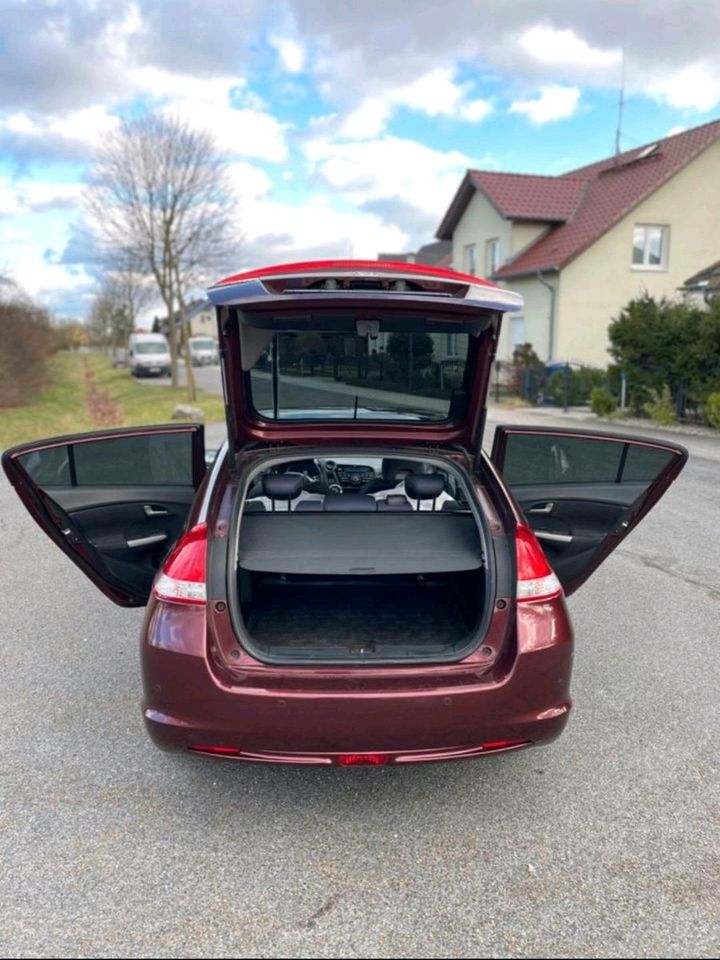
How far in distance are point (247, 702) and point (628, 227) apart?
78.0 ft

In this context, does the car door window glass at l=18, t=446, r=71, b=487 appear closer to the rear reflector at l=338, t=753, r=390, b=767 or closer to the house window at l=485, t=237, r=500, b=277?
the rear reflector at l=338, t=753, r=390, b=767

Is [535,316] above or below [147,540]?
above

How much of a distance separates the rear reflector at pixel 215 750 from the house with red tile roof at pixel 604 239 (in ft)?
72.5

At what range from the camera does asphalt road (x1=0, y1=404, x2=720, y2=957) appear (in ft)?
6.97

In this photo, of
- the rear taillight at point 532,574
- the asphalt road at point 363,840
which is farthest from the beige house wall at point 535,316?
the rear taillight at point 532,574

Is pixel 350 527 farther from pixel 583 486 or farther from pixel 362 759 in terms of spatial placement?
pixel 583 486

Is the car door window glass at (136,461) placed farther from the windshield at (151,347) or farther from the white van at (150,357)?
the windshield at (151,347)

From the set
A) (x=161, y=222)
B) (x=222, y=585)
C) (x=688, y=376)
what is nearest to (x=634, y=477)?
(x=222, y=585)

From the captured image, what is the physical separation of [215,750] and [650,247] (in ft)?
80.7

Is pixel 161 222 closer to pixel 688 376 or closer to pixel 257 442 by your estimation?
pixel 688 376

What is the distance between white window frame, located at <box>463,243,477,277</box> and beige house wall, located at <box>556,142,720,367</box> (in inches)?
240

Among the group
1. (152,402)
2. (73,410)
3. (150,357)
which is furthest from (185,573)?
(150,357)

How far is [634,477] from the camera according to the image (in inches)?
140

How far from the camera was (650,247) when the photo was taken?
76.9 feet
